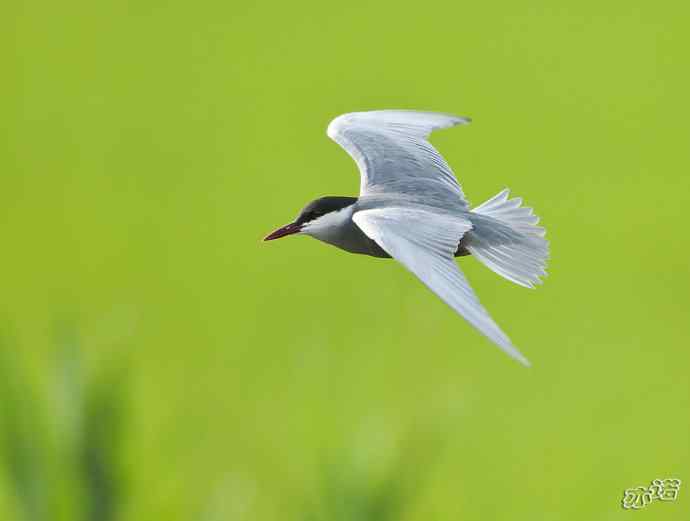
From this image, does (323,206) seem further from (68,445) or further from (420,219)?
(68,445)

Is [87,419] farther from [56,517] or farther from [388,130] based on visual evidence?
[388,130]

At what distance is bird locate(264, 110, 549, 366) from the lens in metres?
1.16

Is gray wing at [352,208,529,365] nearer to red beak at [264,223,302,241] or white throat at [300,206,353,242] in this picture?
white throat at [300,206,353,242]

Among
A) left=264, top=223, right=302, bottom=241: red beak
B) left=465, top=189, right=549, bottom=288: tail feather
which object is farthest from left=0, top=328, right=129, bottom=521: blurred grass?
left=465, top=189, right=549, bottom=288: tail feather

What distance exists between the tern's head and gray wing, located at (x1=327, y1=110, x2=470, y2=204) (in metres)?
0.16

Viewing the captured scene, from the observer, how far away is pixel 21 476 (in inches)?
48.1

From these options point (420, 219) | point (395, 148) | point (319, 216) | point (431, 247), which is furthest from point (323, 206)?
point (395, 148)

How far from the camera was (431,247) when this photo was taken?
1.23 meters

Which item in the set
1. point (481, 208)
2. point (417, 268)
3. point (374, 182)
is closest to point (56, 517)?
point (417, 268)

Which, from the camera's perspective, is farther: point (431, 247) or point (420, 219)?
point (420, 219)

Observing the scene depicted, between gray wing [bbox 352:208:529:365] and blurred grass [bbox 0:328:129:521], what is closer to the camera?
gray wing [bbox 352:208:529:365]

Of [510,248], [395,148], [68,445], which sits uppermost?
[395,148]

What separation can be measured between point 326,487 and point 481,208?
2.33 feet

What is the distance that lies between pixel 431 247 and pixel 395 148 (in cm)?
61
